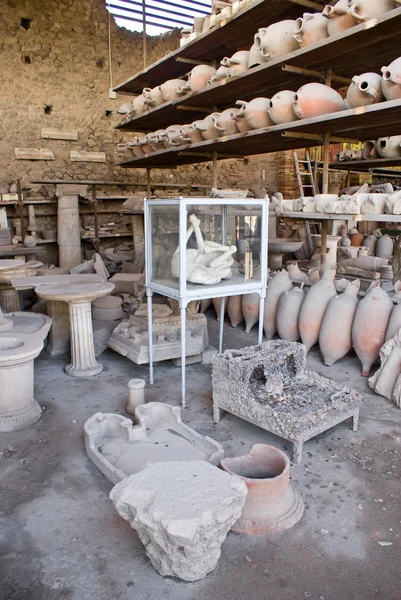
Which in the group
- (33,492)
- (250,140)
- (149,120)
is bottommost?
(33,492)

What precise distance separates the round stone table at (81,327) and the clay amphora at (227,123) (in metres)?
2.22

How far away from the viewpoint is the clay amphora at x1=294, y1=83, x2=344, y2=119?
159 inches

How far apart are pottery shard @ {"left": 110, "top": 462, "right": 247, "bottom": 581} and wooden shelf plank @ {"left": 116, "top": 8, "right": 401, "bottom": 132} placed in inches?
129

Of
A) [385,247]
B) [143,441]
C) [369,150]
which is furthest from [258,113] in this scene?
[385,247]

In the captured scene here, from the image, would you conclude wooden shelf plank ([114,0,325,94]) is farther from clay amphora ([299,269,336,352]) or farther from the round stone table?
the round stone table

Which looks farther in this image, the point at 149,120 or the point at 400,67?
the point at 149,120

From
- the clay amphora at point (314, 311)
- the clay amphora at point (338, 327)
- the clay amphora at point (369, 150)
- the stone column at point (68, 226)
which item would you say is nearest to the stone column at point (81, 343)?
the clay amphora at point (314, 311)

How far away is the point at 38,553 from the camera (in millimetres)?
2104

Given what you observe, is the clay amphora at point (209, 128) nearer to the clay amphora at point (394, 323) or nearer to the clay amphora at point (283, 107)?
the clay amphora at point (283, 107)

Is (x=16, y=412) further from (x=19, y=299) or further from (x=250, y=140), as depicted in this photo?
(x=250, y=140)

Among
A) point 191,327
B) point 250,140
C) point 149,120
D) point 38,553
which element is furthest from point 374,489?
point 149,120

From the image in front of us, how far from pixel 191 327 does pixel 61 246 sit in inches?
171

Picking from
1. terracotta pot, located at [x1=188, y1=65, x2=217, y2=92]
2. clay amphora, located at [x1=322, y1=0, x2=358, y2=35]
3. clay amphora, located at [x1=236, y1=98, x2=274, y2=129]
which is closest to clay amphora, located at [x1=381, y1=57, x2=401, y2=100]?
clay amphora, located at [x1=322, y1=0, x2=358, y2=35]

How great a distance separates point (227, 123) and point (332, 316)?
2.46m
